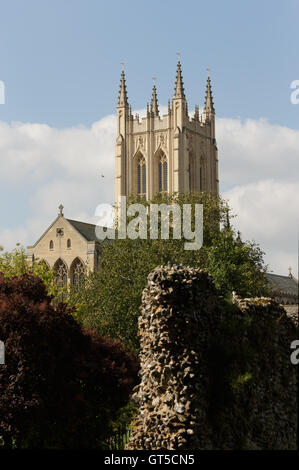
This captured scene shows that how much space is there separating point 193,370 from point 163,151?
94.9 metres

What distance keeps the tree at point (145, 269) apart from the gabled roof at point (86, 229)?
3486 cm

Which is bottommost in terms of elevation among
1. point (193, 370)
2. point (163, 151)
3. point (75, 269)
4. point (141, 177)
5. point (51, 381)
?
point (51, 381)

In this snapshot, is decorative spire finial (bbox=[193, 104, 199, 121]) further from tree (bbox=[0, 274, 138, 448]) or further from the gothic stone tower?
tree (bbox=[0, 274, 138, 448])

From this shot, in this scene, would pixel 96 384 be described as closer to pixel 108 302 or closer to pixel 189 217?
pixel 108 302

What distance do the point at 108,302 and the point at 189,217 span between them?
8.54 meters

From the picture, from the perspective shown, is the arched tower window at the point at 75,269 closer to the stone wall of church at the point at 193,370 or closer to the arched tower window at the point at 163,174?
the arched tower window at the point at 163,174

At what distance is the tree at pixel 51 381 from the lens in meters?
18.0

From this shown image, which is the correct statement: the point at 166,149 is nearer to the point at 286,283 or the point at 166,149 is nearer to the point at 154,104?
the point at 154,104

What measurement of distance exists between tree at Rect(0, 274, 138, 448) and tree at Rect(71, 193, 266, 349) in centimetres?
1175

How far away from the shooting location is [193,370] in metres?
13.0

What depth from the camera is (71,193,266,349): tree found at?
34.6 meters

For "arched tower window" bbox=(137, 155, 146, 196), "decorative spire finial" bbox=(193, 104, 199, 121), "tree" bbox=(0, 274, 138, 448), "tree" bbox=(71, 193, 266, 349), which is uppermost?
"decorative spire finial" bbox=(193, 104, 199, 121)

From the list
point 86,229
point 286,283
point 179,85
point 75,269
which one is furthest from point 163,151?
point 286,283

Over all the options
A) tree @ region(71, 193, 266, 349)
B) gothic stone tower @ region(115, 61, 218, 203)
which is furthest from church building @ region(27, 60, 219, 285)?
tree @ region(71, 193, 266, 349)
